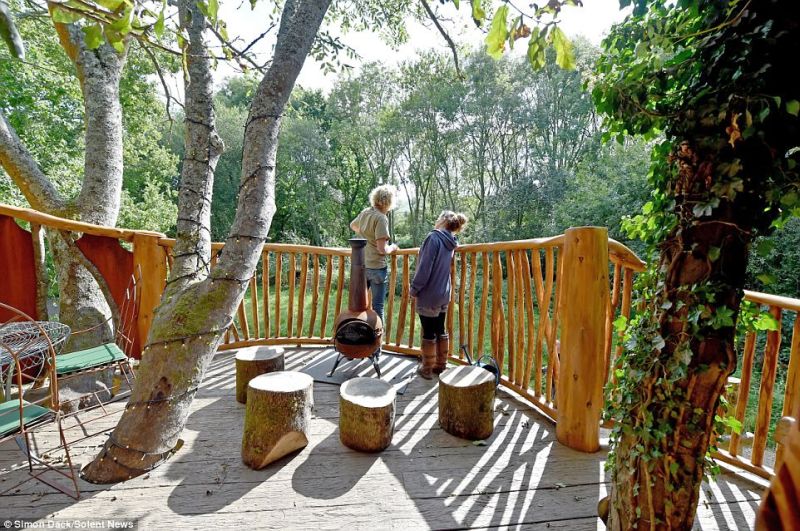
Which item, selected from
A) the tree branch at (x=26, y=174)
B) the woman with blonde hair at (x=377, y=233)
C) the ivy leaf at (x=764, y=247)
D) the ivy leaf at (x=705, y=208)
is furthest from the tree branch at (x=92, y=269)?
the ivy leaf at (x=764, y=247)

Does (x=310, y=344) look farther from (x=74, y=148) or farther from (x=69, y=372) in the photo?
(x=74, y=148)

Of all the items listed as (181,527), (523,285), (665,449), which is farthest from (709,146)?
(181,527)

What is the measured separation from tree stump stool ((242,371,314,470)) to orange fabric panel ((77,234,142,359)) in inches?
60.5

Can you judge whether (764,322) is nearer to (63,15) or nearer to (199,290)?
(63,15)

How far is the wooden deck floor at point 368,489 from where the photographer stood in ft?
5.61

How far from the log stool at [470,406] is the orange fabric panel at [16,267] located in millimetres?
3019

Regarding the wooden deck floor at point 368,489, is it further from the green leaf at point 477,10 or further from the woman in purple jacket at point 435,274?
the green leaf at point 477,10

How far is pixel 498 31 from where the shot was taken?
1.09 m

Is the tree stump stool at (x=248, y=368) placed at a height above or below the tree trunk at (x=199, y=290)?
below

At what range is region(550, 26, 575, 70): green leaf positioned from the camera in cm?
112

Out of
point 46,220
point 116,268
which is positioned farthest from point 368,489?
point 46,220

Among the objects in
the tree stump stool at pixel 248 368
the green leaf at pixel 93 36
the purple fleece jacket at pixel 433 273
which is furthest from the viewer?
the purple fleece jacket at pixel 433 273

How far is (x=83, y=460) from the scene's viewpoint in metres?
2.05

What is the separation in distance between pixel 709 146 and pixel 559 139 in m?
11.9
